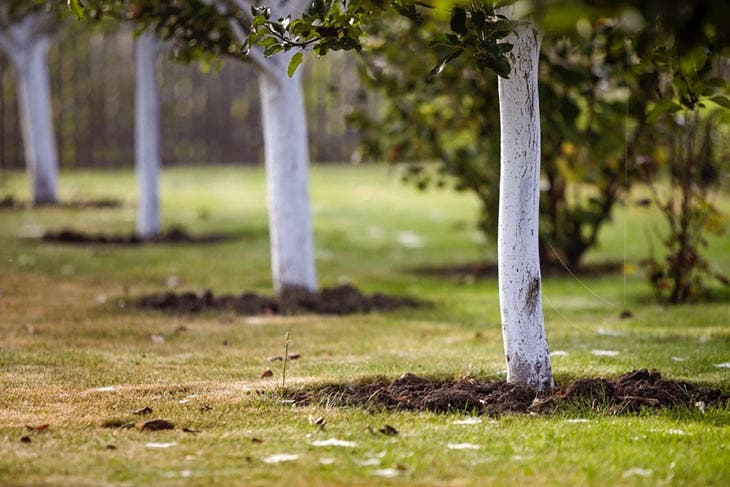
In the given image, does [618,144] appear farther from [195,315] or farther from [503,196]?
[503,196]

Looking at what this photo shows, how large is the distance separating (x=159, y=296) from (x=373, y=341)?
290 centimetres

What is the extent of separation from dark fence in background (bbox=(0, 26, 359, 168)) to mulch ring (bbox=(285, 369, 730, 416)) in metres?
25.9

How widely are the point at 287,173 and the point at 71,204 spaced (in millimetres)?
12288

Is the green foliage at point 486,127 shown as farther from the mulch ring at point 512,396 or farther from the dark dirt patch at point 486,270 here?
the mulch ring at point 512,396

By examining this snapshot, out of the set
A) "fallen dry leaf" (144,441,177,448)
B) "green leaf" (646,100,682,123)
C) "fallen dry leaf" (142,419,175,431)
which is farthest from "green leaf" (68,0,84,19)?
"green leaf" (646,100,682,123)

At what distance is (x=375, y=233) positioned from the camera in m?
16.6

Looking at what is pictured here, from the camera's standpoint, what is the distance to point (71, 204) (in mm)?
20719

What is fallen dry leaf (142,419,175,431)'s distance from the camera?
4859 mm

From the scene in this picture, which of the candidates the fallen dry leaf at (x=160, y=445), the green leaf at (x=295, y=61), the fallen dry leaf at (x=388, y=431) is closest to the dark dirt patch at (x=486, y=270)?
the green leaf at (x=295, y=61)

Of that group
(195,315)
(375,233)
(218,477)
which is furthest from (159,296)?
(375,233)

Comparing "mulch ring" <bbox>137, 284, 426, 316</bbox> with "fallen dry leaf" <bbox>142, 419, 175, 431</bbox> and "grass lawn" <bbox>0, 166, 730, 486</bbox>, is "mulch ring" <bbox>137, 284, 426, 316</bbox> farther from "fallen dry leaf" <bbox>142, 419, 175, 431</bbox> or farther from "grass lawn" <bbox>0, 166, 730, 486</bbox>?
"fallen dry leaf" <bbox>142, 419, 175, 431</bbox>

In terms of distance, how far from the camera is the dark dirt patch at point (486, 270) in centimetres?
1234

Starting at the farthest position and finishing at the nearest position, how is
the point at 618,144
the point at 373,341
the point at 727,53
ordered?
the point at 618,144 < the point at 373,341 < the point at 727,53

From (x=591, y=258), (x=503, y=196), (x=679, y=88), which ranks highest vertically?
(x=679, y=88)
